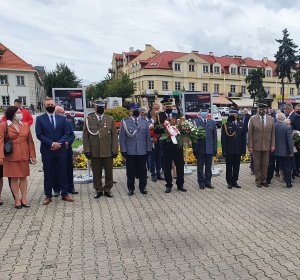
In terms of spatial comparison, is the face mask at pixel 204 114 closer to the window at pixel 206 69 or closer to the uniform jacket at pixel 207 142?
the uniform jacket at pixel 207 142

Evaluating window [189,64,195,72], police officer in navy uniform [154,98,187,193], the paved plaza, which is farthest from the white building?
police officer in navy uniform [154,98,187,193]

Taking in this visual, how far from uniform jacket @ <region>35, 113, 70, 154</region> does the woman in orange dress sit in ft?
0.78

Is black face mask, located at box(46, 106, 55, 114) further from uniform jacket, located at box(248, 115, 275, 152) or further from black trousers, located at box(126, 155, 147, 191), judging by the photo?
uniform jacket, located at box(248, 115, 275, 152)

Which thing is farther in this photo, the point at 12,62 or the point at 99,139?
the point at 12,62

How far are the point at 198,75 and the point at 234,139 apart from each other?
52.0m

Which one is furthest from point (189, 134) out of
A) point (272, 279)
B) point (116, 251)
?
point (272, 279)

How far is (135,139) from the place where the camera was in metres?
7.29

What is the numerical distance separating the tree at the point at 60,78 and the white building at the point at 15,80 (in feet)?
21.2

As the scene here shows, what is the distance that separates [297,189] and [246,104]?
55.1 meters

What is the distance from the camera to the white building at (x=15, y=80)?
50000 millimetres

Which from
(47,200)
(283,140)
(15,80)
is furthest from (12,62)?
(283,140)

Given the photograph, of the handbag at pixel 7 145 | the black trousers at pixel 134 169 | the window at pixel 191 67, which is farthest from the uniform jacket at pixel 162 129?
the window at pixel 191 67

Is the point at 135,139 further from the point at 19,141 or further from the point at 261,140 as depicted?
the point at 261,140

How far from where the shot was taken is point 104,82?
61.2 meters
